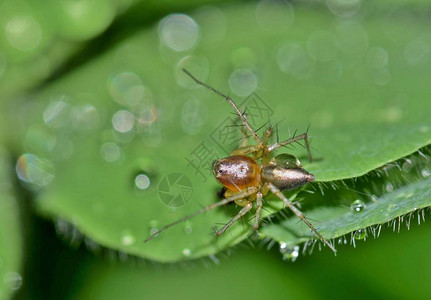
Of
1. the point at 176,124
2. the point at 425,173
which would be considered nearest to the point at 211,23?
the point at 176,124

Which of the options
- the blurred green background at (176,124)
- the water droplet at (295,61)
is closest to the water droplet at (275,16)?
the blurred green background at (176,124)

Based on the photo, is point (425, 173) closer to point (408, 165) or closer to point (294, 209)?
point (408, 165)

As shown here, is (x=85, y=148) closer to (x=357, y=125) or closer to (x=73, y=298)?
(x=73, y=298)

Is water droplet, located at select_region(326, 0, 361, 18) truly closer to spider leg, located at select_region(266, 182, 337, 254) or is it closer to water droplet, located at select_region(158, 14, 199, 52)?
water droplet, located at select_region(158, 14, 199, 52)

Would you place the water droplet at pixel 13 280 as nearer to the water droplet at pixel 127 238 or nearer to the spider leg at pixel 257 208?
the water droplet at pixel 127 238

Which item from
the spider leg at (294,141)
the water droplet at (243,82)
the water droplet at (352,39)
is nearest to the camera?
the spider leg at (294,141)

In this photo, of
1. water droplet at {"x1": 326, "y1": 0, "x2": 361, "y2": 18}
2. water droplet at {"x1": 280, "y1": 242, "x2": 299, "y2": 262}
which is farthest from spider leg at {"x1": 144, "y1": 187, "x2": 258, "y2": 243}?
water droplet at {"x1": 326, "y1": 0, "x2": 361, "y2": 18}

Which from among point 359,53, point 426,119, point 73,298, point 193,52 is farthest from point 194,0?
point 73,298
